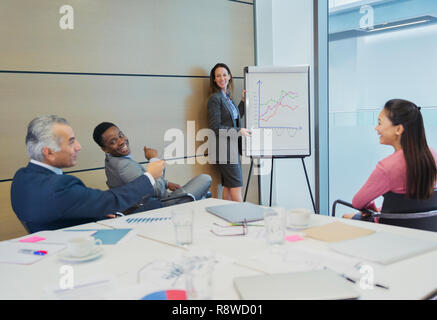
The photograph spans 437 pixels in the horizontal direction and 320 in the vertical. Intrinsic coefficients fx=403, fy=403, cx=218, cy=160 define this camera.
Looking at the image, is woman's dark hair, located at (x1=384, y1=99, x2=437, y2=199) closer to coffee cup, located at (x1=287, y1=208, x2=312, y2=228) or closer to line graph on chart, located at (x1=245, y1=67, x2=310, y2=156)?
coffee cup, located at (x1=287, y1=208, x2=312, y2=228)

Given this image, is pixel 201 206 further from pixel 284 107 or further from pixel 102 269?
pixel 284 107

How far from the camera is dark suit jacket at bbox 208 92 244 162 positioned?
174 inches

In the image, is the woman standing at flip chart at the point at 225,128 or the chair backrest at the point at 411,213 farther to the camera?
the woman standing at flip chart at the point at 225,128

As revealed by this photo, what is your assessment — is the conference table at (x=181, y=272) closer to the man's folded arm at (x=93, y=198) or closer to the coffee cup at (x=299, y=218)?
the coffee cup at (x=299, y=218)

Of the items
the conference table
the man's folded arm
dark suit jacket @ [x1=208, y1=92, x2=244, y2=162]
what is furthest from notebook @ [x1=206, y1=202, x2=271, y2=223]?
dark suit jacket @ [x1=208, y1=92, x2=244, y2=162]

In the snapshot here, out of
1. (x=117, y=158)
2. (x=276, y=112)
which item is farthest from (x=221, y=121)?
(x=117, y=158)

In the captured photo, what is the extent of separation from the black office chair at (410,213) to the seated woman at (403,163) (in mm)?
36

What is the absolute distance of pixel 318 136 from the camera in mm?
4750

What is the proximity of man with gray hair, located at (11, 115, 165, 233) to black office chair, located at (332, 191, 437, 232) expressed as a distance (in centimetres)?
137

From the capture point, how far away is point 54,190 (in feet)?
6.57

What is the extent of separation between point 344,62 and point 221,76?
1.45 metres

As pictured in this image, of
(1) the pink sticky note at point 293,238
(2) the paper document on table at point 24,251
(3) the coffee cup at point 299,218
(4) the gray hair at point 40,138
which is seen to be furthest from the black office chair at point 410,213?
(4) the gray hair at point 40,138

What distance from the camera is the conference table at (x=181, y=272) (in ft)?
3.92

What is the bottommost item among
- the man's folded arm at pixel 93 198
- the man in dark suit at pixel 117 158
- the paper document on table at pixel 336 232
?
the paper document on table at pixel 336 232
